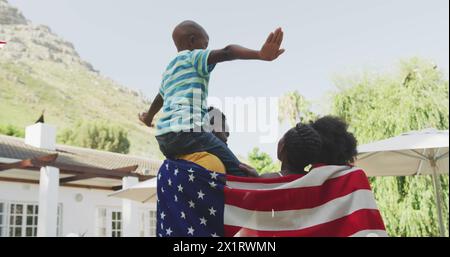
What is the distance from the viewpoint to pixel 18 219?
1205 centimetres

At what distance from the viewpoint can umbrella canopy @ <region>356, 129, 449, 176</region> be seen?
602cm

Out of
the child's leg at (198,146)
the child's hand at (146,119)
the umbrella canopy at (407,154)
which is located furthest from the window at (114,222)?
the child's leg at (198,146)

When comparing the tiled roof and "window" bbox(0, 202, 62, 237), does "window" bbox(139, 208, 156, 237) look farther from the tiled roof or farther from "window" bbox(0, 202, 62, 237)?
"window" bbox(0, 202, 62, 237)

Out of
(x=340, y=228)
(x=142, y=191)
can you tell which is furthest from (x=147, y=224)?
(x=340, y=228)

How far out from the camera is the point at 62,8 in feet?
266

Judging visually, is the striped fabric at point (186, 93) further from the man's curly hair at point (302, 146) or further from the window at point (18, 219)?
the window at point (18, 219)

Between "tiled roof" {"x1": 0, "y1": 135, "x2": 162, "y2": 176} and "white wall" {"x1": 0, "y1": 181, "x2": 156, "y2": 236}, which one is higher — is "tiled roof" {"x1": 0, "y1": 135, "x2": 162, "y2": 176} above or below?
above

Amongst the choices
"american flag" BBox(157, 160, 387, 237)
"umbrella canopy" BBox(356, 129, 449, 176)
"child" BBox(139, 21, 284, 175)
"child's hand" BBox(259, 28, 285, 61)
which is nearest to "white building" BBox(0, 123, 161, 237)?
"umbrella canopy" BBox(356, 129, 449, 176)

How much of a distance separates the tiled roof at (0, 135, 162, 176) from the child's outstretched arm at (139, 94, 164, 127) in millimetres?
10110

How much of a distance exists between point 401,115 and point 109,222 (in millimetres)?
7998

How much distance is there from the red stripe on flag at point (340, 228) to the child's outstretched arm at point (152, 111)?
690 mm

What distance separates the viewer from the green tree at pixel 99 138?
157ft
